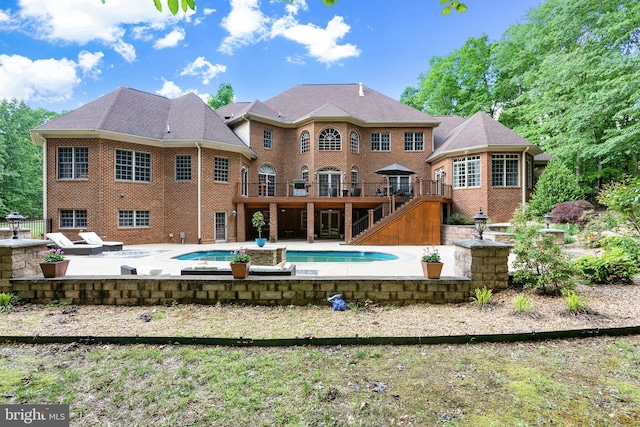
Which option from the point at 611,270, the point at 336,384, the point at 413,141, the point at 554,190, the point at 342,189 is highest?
the point at 413,141

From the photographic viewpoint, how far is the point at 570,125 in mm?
17875

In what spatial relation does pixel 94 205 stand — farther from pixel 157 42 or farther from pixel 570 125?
pixel 570 125

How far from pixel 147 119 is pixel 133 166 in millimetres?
3112

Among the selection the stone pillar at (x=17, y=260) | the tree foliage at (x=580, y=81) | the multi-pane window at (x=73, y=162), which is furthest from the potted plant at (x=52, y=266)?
the tree foliage at (x=580, y=81)

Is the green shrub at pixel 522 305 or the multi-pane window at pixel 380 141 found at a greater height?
the multi-pane window at pixel 380 141

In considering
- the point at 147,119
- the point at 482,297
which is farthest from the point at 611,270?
the point at 147,119

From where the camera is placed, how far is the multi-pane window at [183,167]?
52.1 ft

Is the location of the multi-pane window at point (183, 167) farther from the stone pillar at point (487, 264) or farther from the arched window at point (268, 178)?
the stone pillar at point (487, 264)

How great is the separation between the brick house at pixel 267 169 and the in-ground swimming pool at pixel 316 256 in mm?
2278

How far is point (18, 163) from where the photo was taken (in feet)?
98.9

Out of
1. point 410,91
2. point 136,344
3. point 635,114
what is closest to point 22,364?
point 136,344

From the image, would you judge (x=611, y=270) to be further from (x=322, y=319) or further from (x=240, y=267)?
(x=240, y=267)

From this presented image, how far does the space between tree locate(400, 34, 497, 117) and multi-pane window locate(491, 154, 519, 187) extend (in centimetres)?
1235

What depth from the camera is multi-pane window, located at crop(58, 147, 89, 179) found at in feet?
46.4
